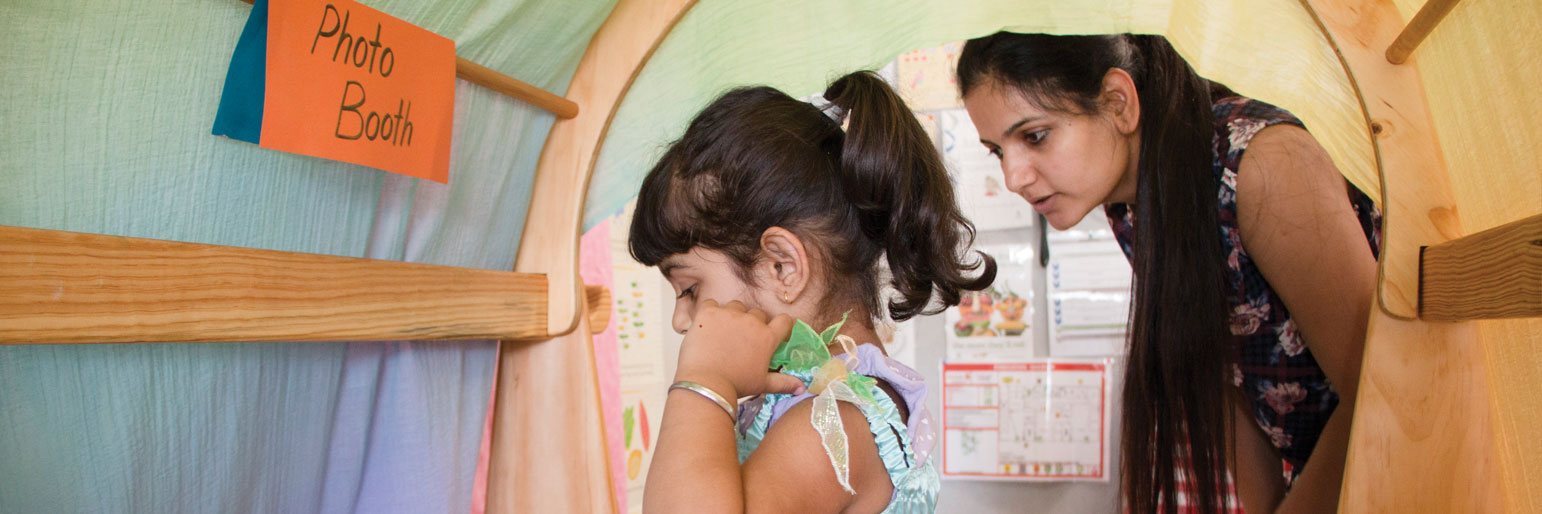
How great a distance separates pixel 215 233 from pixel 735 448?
1.40 feet

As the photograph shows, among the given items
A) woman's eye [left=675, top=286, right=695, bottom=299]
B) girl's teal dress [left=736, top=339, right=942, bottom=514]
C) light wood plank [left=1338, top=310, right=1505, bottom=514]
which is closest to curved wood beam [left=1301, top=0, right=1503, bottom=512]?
light wood plank [left=1338, top=310, right=1505, bottom=514]

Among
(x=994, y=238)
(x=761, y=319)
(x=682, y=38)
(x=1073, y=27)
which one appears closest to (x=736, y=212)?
(x=761, y=319)

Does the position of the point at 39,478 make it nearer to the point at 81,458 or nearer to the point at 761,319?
the point at 81,458

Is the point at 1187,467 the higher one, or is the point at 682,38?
the point at 682,38

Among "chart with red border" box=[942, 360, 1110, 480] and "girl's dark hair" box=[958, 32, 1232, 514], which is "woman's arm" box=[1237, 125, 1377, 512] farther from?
"chart with red border" box=[942, 360, 1110, 480]

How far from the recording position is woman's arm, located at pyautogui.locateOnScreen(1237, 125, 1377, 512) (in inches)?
38.1

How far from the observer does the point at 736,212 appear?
0.98m

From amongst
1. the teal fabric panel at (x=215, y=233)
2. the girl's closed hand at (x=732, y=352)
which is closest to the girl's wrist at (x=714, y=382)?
A: the girl's closed hand at (x=732, y=352)

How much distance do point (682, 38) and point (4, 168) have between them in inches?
26.3

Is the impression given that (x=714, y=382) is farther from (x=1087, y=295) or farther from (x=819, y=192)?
(x=1087, y=295)

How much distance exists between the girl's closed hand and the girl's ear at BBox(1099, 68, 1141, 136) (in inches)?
20.8

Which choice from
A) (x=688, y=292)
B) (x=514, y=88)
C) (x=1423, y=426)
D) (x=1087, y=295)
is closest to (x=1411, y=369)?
(x=1423, y=426)

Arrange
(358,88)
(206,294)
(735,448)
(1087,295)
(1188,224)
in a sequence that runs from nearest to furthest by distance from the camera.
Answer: (206,294)
(358,88)
(735,448)
(1188,224)
(1087,295)

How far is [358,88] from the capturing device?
0.68 meters
